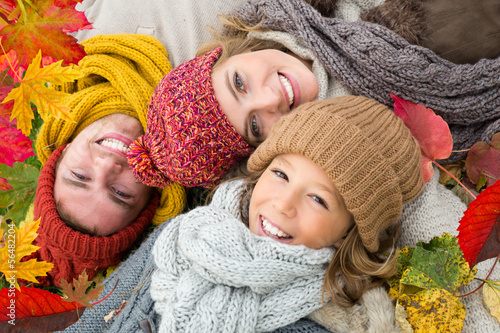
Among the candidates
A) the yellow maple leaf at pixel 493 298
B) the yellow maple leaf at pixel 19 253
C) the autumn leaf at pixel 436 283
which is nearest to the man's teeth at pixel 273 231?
the autumn leaf at pixel 436 283

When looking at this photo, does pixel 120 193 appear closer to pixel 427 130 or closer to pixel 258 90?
pixel 258 90

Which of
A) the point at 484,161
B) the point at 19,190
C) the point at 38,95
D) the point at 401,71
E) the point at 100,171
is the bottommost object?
the point at 19,190

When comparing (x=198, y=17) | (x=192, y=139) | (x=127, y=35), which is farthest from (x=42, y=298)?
(x=198, y=17)

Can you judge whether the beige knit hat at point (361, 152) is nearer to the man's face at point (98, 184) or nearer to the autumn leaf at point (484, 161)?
the autumn leaf at point (484, 161)

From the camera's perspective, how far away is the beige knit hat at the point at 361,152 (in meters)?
1.25

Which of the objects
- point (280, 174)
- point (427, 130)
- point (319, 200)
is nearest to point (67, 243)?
point (280, 174)

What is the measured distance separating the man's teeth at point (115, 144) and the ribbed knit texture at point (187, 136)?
0.16 metres

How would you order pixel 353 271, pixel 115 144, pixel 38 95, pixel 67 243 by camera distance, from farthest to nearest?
pixel 115 144 < pixel 67 243 < pixel 353 271 < pixel 38 95

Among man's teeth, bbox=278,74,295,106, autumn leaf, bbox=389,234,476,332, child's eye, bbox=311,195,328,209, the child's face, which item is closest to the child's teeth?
the child's face

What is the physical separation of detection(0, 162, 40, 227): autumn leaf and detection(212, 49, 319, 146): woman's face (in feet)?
3.98

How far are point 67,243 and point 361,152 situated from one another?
4.41ft

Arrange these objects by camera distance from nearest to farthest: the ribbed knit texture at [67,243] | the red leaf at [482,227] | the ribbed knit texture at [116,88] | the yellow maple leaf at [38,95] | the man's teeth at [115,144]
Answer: the yellow maple leaf at [38,95] → the red leaf at [482,227] → the ribbed knit texture at [67,243] → the man's teeth at [115,144] → the ribbed knit texture at [116,88]

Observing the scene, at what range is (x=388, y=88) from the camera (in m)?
1.64

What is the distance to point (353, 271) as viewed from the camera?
140 centimetres
